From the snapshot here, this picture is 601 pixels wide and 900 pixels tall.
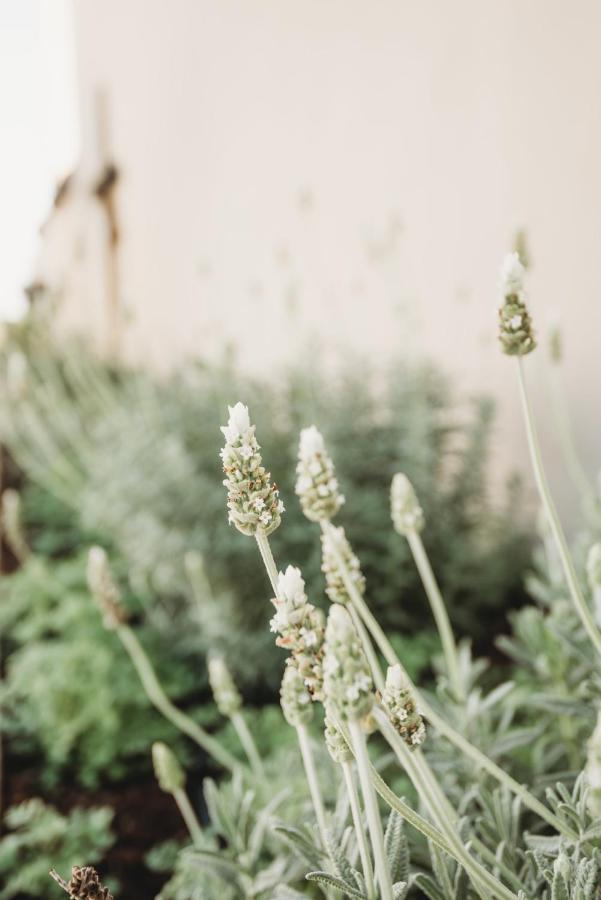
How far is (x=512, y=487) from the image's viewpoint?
2.86 m

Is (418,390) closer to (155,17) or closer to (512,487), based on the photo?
(512,487)

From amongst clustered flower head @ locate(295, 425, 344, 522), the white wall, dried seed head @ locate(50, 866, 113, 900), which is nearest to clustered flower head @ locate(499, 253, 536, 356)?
clustered flower head @ locate(295, 425, 344, 522)

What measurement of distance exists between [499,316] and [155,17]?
6.65m

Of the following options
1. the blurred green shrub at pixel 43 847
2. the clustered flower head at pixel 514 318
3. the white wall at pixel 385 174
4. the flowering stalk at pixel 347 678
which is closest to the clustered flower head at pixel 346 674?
the flowering stalk at pixel 347 678

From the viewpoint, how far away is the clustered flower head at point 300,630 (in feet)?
2.55

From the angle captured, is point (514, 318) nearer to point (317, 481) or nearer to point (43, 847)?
point (317, 481)

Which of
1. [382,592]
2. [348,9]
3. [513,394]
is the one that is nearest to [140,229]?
[348,9]

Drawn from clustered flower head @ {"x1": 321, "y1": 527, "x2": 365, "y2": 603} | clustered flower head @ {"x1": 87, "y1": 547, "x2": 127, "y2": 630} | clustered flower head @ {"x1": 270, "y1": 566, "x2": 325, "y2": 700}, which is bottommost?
clustered flower head @ {"x1": 270, "y1": 566, "x2": 325, "y2": 700}

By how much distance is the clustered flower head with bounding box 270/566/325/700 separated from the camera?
30.6 inches

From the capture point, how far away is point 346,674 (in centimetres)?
70

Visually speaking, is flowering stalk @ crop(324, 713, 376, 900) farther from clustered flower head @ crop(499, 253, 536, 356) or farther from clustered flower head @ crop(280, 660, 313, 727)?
clustered flower head @ crop(499, 253, 536, 356)

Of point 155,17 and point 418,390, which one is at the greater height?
point 155,17

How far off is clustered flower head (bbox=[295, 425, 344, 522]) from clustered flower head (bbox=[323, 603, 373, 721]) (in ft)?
0.63

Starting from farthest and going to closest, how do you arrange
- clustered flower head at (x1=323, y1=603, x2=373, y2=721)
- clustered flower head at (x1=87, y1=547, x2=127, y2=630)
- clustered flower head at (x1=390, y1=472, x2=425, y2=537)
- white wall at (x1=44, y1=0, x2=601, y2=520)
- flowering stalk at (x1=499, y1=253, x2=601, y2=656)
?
white wall at (x1=44, y1=0, x2=601, y2=520)
clustered flower head at (x1=87, y1=547, x2=127, y2=630)
clustered flower head at (x1=390, y1=472, x2=425, y2=537)
flowering stalk at (x1=499, y1=253, x2=601, y2=656)
clustered flower head at (x1=323, y1=603, x2=373, y2=721)
